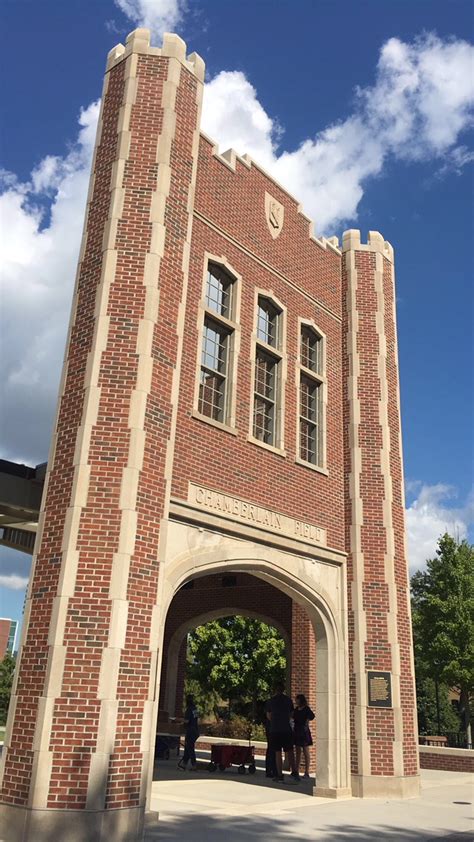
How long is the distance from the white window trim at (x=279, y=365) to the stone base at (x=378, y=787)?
19.9ft

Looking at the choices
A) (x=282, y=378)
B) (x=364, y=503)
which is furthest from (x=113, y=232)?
(x=364, y=503)

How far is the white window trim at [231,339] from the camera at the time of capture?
12.2m

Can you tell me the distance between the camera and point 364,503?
1498cm

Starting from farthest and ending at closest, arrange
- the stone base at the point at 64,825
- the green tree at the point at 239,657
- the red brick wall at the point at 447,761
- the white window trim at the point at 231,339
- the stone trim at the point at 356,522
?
the green tree at the point at 239,657 → the red brick wall at the point at 447,761 → the stone trim at the point at 356,522 → the white window trim at the point at 231,339 → the stone base at the point at 64,825

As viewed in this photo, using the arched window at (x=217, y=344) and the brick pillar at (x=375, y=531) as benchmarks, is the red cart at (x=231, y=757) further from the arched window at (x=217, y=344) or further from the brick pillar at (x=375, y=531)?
the arched window at (x=217, y=344)

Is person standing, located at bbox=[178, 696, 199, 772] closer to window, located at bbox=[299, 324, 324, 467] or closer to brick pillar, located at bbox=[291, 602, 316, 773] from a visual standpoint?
brick pillar, located at bbox=[291, 602, 316, 773]

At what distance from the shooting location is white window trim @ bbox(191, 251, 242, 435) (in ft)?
40.1

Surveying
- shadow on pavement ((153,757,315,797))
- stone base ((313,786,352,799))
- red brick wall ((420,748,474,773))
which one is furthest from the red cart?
red brick wall ((420,748,474,773))

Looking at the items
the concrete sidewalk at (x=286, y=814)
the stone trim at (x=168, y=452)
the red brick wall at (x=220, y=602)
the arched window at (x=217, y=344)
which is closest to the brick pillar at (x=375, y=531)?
the concrete sidewalk at (x=286, y=814)

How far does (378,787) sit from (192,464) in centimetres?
690

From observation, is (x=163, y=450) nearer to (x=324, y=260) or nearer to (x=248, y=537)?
(x=248, y=537)

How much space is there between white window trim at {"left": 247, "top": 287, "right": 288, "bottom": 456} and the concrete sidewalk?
5.91 meters

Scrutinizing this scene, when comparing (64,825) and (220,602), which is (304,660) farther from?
(64,825)

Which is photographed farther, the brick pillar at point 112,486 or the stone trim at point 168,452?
the stone trim at point 168,452
